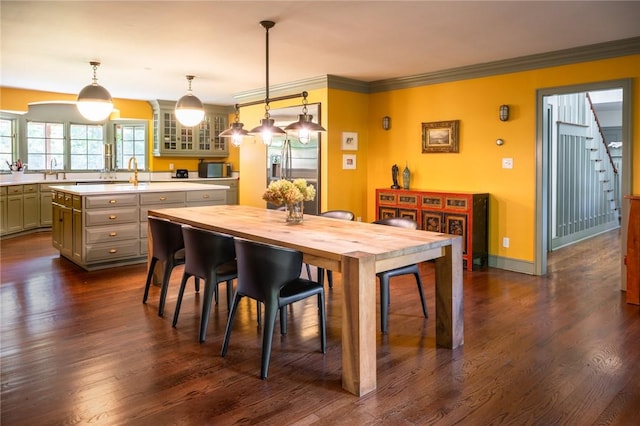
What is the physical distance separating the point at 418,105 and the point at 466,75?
0.75 m

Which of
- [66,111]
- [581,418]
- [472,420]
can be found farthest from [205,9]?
[66,111]

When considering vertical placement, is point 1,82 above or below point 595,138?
above

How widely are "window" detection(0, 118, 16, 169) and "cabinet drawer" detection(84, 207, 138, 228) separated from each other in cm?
374

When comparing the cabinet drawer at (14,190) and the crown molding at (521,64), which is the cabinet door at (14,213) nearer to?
the cabinet drawer at (14,190)

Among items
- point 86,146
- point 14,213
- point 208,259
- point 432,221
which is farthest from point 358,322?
point 86,146

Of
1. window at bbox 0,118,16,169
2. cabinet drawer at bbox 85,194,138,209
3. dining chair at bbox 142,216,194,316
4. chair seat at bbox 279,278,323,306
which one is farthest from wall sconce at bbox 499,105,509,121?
window at bbox 0,118,16,169

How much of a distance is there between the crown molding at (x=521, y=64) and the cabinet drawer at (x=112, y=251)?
3774 millimetres

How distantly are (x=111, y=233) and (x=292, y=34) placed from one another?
117 inches

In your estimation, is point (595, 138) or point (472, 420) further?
point (595, 138)

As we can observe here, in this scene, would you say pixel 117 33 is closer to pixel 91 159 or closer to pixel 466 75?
pixel 466 75

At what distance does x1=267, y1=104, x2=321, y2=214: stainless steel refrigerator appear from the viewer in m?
6.35

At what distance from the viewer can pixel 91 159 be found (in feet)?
28.5

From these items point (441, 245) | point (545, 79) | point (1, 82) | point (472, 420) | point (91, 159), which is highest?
point (1, 82)

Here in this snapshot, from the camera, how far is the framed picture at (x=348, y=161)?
21.2ft
